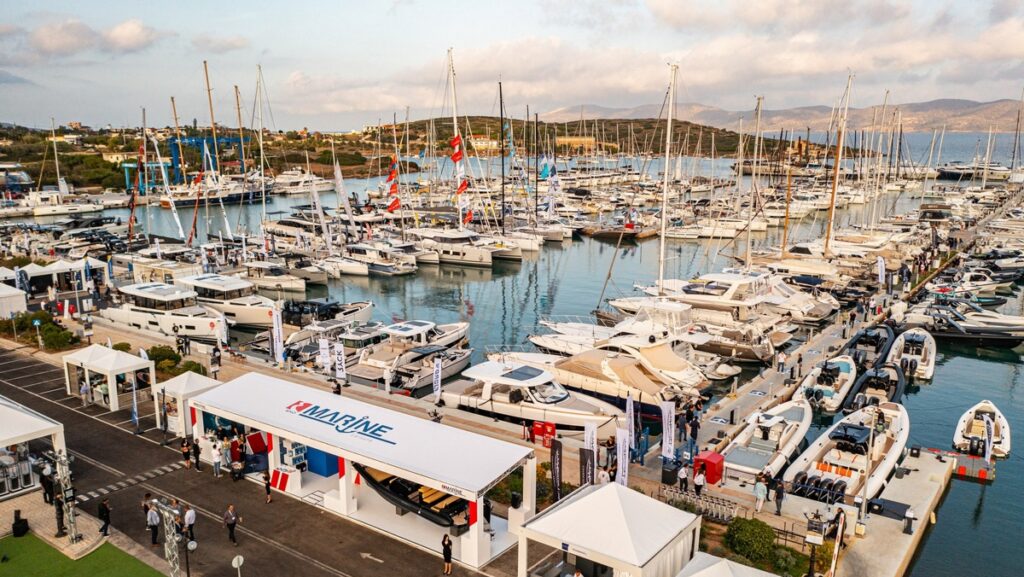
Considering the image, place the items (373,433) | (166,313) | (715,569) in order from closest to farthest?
(715,569) → (373,433) → (166,313)

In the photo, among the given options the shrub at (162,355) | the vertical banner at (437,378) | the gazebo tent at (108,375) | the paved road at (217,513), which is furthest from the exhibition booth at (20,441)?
the vertical banner at (437,378)

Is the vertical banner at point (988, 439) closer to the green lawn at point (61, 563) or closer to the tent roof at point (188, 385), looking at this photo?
the green lawn at point (61, 563)

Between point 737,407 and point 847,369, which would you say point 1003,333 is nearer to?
point 847,369

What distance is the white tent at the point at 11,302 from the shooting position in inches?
1507

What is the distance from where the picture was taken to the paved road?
53.9 feet

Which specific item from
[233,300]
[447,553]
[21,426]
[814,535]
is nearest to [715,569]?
[814,535]

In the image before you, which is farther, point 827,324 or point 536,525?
point 827,324

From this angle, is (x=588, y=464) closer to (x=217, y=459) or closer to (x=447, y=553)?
(x=447, y=553)

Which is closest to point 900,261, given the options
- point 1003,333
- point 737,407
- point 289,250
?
point 1003,333

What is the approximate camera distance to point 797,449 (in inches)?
992

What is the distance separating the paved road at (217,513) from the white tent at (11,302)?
631 inches

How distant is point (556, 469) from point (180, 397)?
12696mm

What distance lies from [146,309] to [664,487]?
3277cm

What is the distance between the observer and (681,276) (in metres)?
62.2
